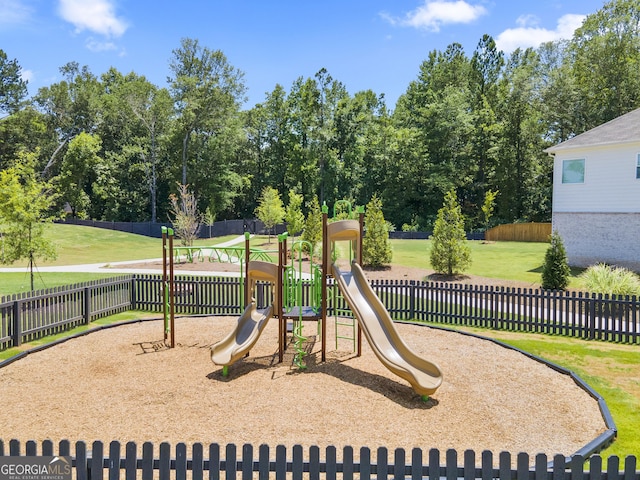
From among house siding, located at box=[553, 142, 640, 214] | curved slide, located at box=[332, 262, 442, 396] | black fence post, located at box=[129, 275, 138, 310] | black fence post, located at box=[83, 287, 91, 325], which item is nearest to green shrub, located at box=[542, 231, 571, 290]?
house siding, located at box=[553, 142, 640, 214]

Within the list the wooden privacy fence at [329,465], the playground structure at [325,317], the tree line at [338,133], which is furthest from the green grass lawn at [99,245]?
the wooden privacy fence at [329,465]

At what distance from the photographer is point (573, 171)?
1056 inches

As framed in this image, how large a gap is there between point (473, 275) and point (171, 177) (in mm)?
43028

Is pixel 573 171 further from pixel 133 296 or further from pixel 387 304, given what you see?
pixel 133 296

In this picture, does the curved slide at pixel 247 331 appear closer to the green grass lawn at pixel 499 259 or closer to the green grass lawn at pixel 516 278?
the green grass lawn at pixel 516 278

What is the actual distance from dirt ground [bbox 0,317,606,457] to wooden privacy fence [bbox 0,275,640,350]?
5.80 feet

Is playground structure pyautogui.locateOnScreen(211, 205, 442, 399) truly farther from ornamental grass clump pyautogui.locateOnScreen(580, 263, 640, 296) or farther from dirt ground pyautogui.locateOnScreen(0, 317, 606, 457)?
ornamental grass clump pyautogui.locateOnScreen(580, 263, 640, 296)

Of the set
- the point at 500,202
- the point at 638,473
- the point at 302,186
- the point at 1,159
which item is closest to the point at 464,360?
the point at 638,473

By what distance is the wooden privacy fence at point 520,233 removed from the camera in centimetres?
4399

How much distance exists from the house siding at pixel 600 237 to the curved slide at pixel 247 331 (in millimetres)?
21118

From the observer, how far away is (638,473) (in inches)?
196

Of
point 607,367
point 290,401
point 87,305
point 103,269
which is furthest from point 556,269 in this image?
point 103,269

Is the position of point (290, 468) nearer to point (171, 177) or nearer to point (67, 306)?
point (67, 306)

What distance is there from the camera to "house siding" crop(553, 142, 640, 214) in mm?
24547
